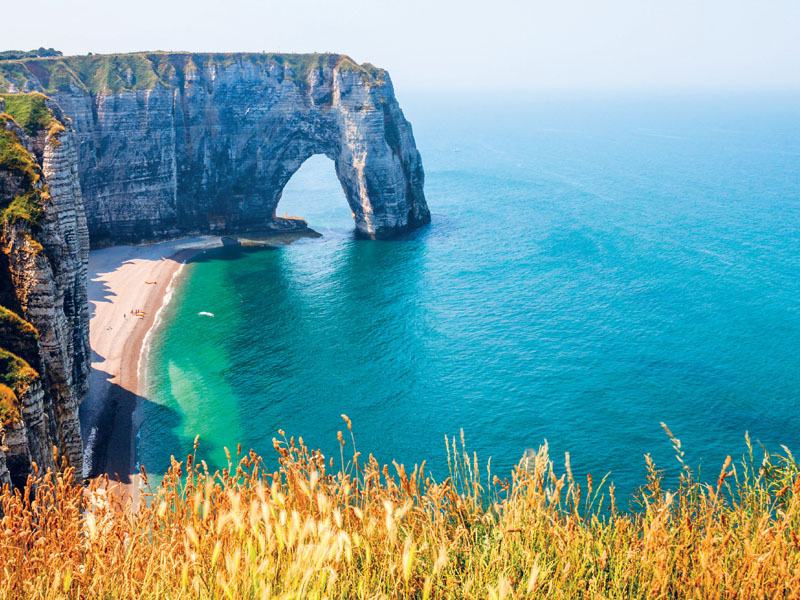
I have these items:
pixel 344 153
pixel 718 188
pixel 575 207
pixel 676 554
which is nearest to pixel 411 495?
pixel 676 554

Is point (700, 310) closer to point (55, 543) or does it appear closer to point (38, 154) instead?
point (38, 154)

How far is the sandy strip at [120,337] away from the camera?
49.3m

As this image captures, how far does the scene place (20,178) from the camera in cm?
4372

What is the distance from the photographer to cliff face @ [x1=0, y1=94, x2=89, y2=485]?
33.8 m

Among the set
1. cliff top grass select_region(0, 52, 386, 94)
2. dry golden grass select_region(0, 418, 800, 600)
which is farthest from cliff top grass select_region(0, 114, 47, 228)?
cliff top grass select_region(0, 52, 386, 94)

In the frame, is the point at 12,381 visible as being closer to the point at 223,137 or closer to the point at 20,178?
the point at 20,178

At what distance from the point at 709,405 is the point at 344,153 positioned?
73.9 metres

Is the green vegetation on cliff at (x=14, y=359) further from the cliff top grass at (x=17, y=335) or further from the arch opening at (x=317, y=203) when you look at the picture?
the arch opening at (x=317, y=203)

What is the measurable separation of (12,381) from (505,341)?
155ft

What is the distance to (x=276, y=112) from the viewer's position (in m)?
108

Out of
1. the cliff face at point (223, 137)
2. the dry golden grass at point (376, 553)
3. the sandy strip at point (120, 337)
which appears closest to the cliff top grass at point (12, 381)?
the sandy strip at point (120, 337)

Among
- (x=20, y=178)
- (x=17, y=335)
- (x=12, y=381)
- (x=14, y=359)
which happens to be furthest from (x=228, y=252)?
(x=12, y=381)

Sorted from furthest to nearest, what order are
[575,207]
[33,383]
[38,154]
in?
1. [575,207]
2. [38,154]
3. [33,383]

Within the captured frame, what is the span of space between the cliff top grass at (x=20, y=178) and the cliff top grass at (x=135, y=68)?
50.4m
